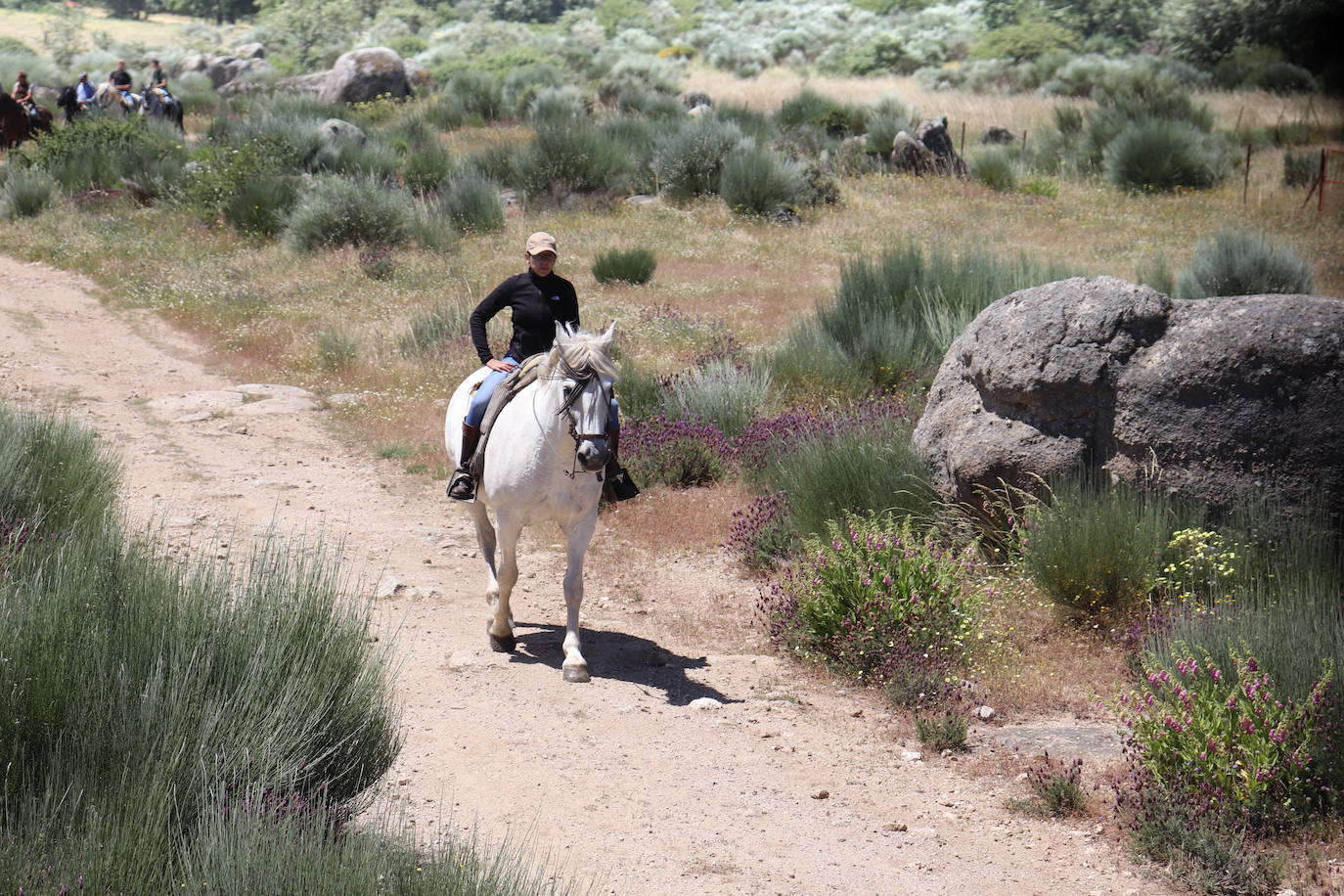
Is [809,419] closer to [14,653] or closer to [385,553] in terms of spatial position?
[385,553]

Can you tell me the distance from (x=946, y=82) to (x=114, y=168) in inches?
1597

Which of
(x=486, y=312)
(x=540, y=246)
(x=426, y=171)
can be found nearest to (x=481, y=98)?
(x=426, y=171)

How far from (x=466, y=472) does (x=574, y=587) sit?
3.41 feet

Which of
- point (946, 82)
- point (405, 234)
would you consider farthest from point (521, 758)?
point (946, 82)

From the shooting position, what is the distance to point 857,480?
9055mm

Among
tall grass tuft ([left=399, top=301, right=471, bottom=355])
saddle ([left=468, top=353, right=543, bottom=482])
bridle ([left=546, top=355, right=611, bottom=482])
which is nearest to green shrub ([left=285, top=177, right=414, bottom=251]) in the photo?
tall grass tuft ([left=399, top=301, right=471, bottom=355])

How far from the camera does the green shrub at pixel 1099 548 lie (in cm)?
734

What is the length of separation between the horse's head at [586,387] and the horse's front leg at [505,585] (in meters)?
0.76

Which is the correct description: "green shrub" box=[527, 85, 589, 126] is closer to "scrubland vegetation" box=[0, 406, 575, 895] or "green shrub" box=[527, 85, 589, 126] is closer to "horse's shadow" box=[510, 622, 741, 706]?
"horse's shadow" box=[510, 622, 741, 706]

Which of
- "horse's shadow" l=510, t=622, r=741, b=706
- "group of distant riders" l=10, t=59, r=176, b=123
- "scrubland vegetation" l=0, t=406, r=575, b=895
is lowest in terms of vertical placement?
"horse's shadow" l=510, t=622, r=741, b=706

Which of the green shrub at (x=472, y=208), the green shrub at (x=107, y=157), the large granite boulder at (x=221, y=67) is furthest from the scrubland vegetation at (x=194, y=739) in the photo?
the large granite boulder at (x=221, y=67)

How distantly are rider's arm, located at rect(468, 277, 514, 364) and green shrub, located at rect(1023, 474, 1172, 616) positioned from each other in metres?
3.65

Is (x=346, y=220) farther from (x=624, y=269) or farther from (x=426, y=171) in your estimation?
(x=426, y=171)

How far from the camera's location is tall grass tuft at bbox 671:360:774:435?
38.4 feet
